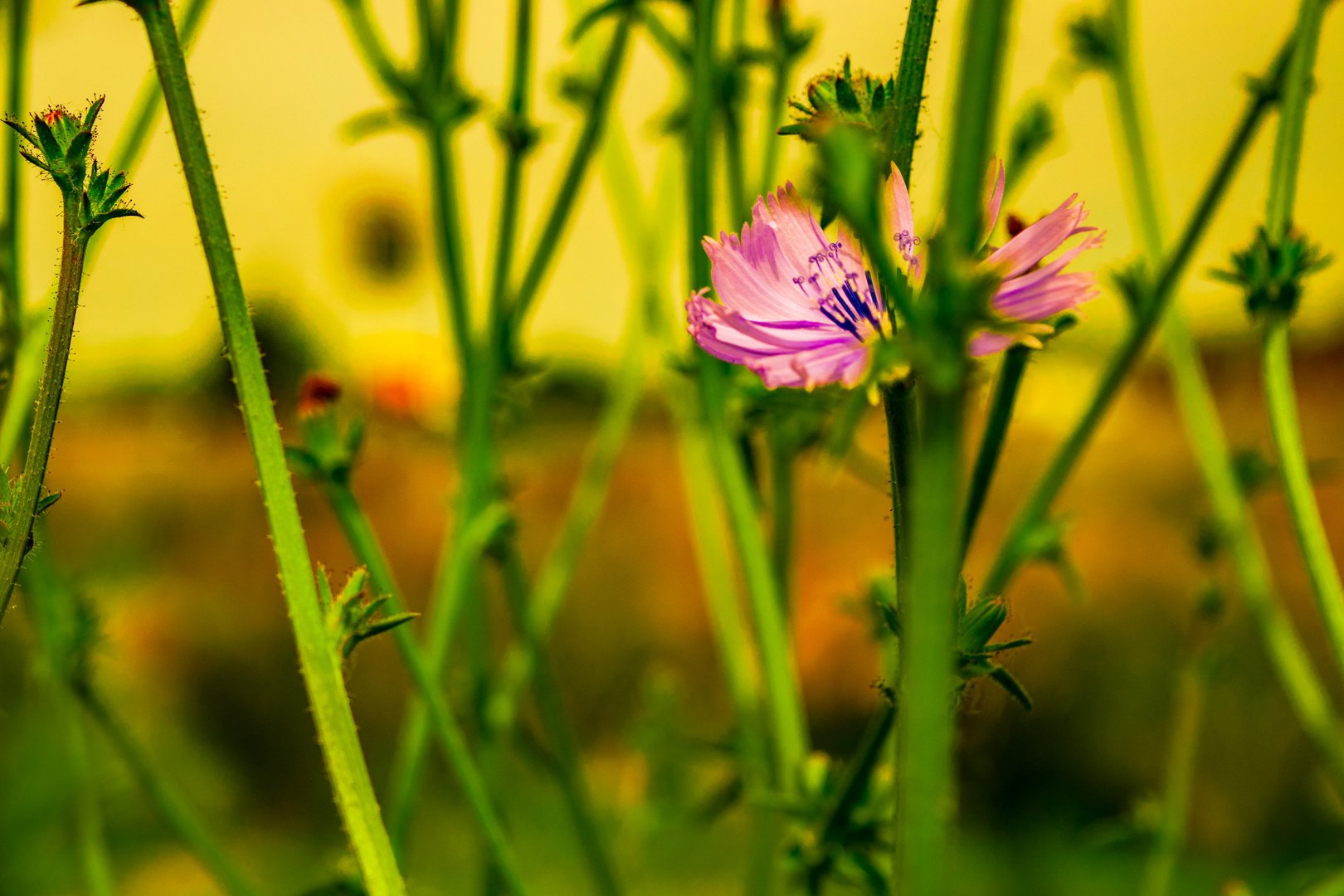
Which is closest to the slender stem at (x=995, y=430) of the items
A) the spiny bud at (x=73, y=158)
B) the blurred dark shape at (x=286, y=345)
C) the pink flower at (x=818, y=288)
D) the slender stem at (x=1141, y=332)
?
the pink flower at (x=818, y=288)

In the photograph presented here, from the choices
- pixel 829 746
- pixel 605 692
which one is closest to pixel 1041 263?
pixel 829 746

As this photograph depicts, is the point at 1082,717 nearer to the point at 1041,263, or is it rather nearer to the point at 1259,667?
the point at 1259,667

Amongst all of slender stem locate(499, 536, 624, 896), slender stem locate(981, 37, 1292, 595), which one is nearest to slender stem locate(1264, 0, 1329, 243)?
slender stem locate(981, 37, 1292, 595)

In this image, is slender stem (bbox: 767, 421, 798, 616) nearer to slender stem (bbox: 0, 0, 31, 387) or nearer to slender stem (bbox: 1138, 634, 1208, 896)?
slender stem (bbox: 1138, 634, 1208, 896)

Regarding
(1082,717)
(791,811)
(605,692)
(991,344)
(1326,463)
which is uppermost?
(991,344)

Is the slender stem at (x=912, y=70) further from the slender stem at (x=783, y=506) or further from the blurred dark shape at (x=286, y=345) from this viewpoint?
the blurred dark shape at (x=286, y=345)
